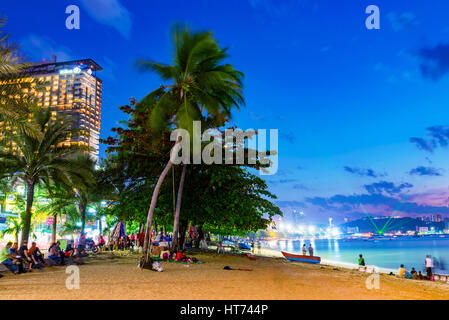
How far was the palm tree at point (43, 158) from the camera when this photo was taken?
15648mm

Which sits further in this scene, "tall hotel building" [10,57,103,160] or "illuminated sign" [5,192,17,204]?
"tall hotel building" [10,57,103,160]

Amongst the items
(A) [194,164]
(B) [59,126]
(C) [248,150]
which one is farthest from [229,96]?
(B) [59,126]

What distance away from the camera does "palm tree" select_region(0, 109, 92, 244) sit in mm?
15648

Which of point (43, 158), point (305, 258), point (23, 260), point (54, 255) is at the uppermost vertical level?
point (43, 158)

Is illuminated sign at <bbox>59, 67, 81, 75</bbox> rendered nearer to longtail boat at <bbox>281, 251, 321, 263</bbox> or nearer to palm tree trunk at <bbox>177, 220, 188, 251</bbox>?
palm tree trunk at <bbox>177, 220, 188, 251</bbox>

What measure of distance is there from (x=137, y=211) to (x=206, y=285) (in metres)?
10.7

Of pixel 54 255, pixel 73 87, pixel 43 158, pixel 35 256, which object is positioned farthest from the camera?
pixel 73 87

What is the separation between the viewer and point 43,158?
16078 mm

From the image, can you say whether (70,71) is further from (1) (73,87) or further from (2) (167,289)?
(2) (167,289)

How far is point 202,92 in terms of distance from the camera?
14.4 metres

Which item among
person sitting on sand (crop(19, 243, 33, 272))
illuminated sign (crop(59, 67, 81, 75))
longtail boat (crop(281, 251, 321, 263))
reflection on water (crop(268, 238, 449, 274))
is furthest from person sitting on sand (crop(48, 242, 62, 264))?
illuminated sign (crop(59, 67, 81, 75))
